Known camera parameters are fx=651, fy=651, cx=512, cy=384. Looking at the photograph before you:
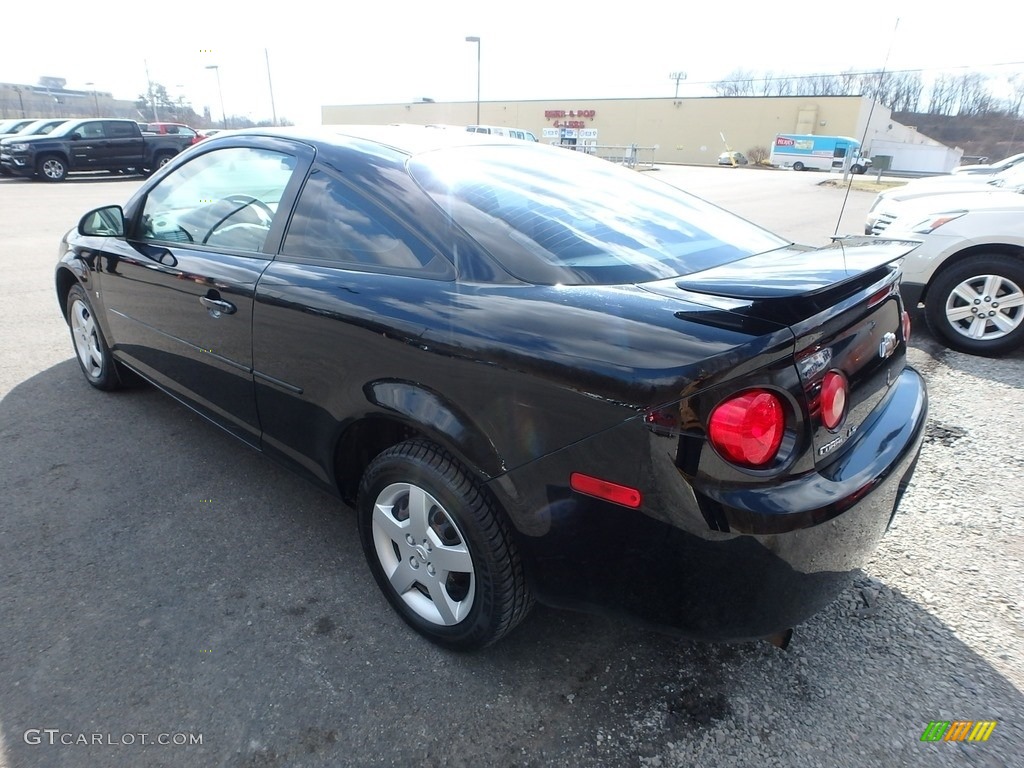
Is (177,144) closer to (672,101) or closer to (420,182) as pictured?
(420,182)

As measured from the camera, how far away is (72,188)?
1711 cm

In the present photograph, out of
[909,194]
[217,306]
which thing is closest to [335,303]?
[217,306]

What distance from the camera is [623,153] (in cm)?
5128

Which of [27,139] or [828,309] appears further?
[27,139]

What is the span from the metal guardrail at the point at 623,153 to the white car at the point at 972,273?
73.9 feet

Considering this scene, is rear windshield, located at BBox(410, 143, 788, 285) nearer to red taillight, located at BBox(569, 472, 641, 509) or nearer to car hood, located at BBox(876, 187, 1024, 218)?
red taillight, located at BBox(569, 472, 641, 509)

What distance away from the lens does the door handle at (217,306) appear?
2.59 meters

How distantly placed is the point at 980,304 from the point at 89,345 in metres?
6.37

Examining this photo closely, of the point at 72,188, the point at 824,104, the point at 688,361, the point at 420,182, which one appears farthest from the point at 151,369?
the point at 824,104

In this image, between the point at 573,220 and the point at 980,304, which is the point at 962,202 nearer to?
the point at 980,304

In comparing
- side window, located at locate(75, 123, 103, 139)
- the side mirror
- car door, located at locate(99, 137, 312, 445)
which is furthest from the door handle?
side window, located at locate(75, 123, 103, 139)

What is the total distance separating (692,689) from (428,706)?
0.81 meters

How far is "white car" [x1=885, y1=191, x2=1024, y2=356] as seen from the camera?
16.1 ft

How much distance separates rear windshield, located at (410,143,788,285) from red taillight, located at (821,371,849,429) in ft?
1.88
